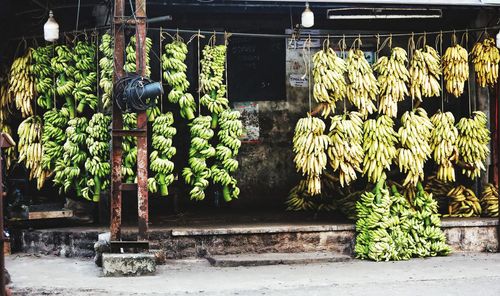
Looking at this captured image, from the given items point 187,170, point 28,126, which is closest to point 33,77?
point 28,126

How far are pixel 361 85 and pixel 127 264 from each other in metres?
4.03

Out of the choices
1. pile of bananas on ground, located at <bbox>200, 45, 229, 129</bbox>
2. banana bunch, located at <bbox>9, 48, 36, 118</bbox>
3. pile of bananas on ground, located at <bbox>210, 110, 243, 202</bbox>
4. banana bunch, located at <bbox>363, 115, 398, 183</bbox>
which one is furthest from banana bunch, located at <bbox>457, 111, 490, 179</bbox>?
banana bunch, located at <bbox>9, 48, 36, 118</bbox>

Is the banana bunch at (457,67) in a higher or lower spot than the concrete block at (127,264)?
higher

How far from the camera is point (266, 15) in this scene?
12.5m

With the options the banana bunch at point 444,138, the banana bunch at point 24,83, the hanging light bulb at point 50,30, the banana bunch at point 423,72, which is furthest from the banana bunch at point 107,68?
the banana bunch at point 444,138

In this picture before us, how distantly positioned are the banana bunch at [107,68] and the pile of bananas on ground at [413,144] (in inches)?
159

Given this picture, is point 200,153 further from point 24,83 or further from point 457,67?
point 457,67

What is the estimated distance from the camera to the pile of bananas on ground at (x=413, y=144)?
35.7 feet

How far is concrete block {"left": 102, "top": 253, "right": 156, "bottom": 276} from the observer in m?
9.52

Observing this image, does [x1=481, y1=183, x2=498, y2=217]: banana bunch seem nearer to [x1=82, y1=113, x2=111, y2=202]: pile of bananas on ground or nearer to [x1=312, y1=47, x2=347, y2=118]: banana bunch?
[x1=312, y1=47, x2=347, y2=118]: banana bunch

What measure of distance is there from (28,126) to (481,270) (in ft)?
21.5

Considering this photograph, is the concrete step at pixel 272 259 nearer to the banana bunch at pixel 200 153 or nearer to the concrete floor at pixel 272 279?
the concrete floor at pixel 272 279

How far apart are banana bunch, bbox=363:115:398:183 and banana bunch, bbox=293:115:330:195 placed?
0.58 metres

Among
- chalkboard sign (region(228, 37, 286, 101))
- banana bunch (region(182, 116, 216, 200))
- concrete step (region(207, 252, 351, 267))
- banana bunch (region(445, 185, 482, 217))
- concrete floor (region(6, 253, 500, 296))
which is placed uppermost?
chalkboard sign (region(228, 37, 286, 101))
